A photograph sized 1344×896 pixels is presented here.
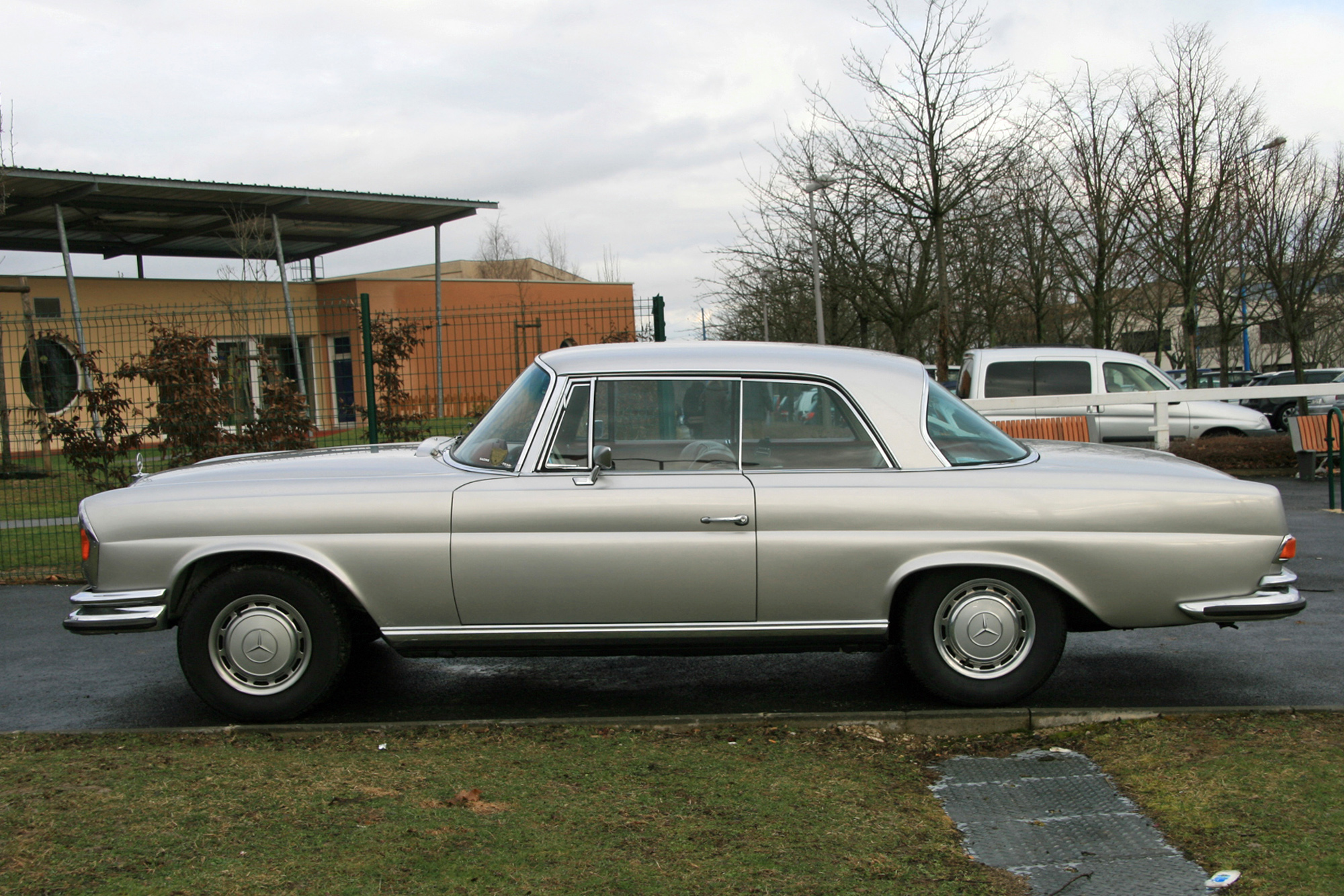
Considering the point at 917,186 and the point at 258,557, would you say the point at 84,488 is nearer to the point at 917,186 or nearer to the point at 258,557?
the point at 258,557

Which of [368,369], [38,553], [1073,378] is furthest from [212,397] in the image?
[1073,378]

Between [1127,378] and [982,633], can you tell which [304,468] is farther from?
[1127,378]

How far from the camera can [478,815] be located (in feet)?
12.2

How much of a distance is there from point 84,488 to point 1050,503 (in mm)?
11159

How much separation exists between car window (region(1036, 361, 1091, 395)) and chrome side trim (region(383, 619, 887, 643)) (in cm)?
1116

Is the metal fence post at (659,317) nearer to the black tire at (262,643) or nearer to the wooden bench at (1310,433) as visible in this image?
the black tire at (262,643)

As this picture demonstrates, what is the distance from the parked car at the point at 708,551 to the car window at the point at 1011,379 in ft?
33.7

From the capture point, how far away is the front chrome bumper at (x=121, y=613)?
4.73 m

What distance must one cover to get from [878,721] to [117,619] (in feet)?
10.9

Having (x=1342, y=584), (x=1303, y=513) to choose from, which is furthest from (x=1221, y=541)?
(x=1303, y=513)

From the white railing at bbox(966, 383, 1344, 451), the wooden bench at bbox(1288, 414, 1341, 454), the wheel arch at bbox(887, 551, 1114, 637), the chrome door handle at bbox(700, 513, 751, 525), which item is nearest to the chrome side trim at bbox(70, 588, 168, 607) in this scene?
the chrome door handle at bbox(700, 513, 751, 525)

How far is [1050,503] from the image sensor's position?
4.73 meters

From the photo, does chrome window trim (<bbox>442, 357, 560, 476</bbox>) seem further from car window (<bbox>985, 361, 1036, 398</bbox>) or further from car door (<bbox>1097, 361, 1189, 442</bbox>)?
car door (<bbox>1097, 361, 1189, 442</bbox>)

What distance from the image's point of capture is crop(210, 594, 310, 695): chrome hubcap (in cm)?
483
